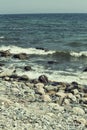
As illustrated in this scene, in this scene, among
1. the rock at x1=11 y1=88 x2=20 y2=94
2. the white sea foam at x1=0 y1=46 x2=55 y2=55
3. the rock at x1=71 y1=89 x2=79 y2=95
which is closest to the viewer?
the rock at x1=11 y1=88 x2=20 y2=94

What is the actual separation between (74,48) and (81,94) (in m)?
24.6

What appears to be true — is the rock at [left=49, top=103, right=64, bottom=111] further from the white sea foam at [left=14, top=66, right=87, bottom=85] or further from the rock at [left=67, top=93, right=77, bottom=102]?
the white sea foam at [left=14, top=66, right=87, bottom=85]

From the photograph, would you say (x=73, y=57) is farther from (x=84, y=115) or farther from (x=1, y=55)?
(x=84, y=115)

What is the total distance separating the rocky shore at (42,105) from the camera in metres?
14.7

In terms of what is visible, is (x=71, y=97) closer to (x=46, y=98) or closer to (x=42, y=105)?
(x=46, y=98)

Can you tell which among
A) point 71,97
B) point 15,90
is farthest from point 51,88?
point 15,90

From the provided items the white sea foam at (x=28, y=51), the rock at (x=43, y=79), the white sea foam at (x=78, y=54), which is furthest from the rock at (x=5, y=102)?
the white sea foam at (x=28, y=51)

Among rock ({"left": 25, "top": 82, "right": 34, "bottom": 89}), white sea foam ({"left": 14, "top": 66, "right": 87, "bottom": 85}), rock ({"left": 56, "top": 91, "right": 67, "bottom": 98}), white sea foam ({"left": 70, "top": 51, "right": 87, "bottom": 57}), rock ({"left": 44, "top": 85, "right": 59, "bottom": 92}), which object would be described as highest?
rock ({"left": 56, "top": 91, "right": 67, "bottom": 98})

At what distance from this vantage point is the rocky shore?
1474cm

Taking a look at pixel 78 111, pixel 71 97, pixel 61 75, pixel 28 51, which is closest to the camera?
pixel 78 111

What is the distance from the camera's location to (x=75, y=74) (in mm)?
27641

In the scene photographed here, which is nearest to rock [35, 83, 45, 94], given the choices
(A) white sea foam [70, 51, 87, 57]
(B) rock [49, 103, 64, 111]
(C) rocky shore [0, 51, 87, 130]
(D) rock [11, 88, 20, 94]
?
(C) rocky shore [0, 51, 87, 130]

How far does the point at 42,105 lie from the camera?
1794cm

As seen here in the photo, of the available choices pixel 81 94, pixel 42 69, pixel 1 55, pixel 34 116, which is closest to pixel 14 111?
pixel 34 116
